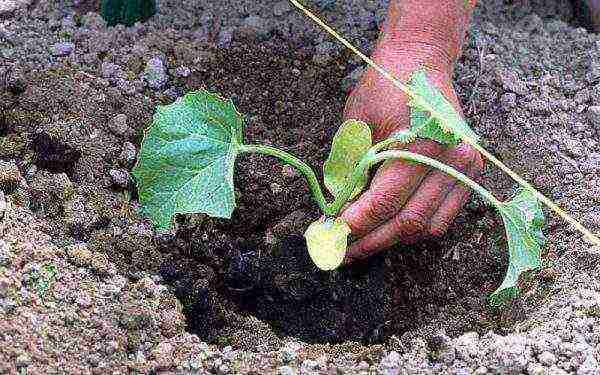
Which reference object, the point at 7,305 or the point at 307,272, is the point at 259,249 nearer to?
the point at 307,272

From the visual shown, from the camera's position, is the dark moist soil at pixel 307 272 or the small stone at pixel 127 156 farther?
the small stone at pixel 127 156

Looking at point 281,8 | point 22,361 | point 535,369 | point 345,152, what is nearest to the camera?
point 22,361

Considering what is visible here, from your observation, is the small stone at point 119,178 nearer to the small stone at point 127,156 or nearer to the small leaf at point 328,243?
the small stone at point 127,156

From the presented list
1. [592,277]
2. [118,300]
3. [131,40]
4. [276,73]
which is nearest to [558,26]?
[276,73]

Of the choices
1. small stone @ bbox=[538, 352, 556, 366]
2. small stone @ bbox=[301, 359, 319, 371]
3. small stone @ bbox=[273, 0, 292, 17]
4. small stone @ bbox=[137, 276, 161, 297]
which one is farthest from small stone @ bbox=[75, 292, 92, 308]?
small stone @ bbox=[273, 0, 292, 17]

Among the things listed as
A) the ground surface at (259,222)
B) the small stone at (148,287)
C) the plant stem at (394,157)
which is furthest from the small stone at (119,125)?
the plant stem at (394,157)

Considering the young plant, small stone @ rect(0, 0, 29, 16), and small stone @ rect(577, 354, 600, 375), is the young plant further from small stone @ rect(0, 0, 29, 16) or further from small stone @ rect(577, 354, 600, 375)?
small stone @ rect(0, 0, 29, 16)

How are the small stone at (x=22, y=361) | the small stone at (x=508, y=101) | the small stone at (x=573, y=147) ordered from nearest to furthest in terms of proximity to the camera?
the small stone at (x=22, y=361) < the small stone at (x=573, y=147) < the small stone at (x=508, y=101)

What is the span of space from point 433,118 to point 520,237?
0.72 ft

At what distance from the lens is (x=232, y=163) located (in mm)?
1346

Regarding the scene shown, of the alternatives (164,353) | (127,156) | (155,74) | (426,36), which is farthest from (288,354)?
(155,74)

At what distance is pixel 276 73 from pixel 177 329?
0.73 meters

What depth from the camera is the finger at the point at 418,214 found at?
4.65 feet

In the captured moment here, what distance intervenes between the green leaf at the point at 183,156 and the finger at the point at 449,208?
354 mm
